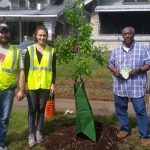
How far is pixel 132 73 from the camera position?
661 cm

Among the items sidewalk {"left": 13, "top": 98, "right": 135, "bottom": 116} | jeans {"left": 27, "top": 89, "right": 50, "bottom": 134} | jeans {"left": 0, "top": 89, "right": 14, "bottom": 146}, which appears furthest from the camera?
sidewalk {"left": 13, "top": 98, "right": 135, "bottom": 116}

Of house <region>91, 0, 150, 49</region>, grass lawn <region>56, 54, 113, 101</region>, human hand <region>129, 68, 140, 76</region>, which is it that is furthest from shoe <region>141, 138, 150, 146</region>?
house <region>91, 0, 150, 49</region>

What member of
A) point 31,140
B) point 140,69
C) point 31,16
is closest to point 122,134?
point 140,69

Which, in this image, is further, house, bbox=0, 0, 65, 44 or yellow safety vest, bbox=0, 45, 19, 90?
house, bbox=0, 0, 65, 44

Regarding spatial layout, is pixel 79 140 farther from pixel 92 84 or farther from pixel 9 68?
pixel 92 84

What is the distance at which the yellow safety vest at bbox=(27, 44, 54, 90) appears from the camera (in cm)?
641

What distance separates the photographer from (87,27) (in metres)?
7.19

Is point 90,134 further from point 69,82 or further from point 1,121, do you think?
point 69,82

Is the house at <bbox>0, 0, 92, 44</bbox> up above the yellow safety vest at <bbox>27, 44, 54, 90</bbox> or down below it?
above

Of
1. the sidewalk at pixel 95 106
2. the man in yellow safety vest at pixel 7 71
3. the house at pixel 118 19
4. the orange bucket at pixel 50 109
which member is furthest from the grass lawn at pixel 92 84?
the house at pixel 118 19

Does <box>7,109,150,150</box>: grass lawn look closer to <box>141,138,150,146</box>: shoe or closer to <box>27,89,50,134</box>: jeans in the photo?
<box>141,138,150,146</box>: shoe

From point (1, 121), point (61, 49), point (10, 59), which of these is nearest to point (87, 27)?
point (61, 49)

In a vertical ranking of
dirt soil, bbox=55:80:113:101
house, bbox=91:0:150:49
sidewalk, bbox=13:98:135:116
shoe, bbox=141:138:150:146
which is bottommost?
shoe, bbox=141:138:150:146

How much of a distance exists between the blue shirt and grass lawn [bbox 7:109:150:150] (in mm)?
841
